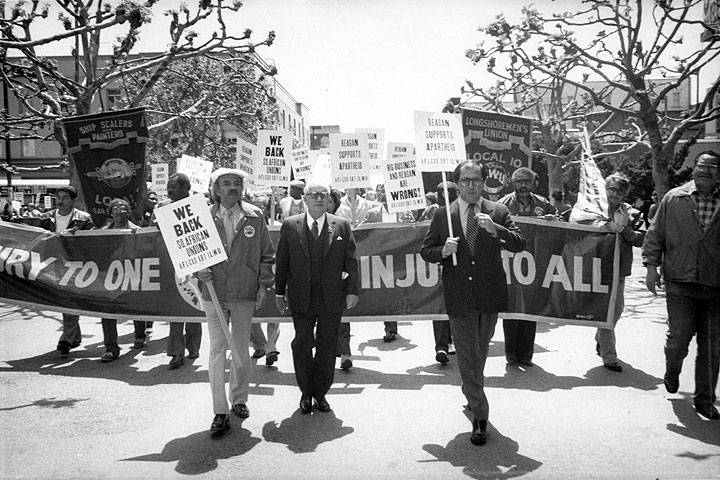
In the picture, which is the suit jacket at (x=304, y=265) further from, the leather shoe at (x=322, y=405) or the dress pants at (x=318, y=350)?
the leather shoe at (x=322, y=405)

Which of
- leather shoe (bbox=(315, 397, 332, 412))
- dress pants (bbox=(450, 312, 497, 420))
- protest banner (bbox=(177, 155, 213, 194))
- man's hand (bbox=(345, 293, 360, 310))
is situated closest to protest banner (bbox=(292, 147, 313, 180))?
protest banner (bbox=(177, 155, 213, 194))

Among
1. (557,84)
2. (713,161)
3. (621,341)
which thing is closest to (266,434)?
(713,161)

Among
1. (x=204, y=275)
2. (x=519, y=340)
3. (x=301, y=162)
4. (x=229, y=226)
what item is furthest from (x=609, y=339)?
(x=301, y=162)

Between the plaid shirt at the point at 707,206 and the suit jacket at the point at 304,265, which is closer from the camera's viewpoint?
the plaid shirt at the point at 707,206

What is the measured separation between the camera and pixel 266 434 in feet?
16.1

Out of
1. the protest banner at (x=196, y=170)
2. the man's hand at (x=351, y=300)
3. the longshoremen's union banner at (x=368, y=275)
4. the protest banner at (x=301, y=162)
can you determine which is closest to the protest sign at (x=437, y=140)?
the man's hand at (x=351, y=300)

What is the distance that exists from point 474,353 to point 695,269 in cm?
199

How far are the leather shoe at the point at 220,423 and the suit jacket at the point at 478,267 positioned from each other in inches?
73.1

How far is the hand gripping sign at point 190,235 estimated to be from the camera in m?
4.87

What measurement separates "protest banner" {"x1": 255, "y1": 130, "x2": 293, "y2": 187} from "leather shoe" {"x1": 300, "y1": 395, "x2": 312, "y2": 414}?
15.3 feet

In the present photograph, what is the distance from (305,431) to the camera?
4.96 metres

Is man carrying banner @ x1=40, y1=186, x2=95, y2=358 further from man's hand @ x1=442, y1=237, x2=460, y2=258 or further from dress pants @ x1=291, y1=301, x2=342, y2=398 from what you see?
man's hand @ x1=442, y1=237, x2=460, y2=258

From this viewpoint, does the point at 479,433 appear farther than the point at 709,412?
No

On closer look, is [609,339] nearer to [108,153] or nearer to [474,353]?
[474,353]
